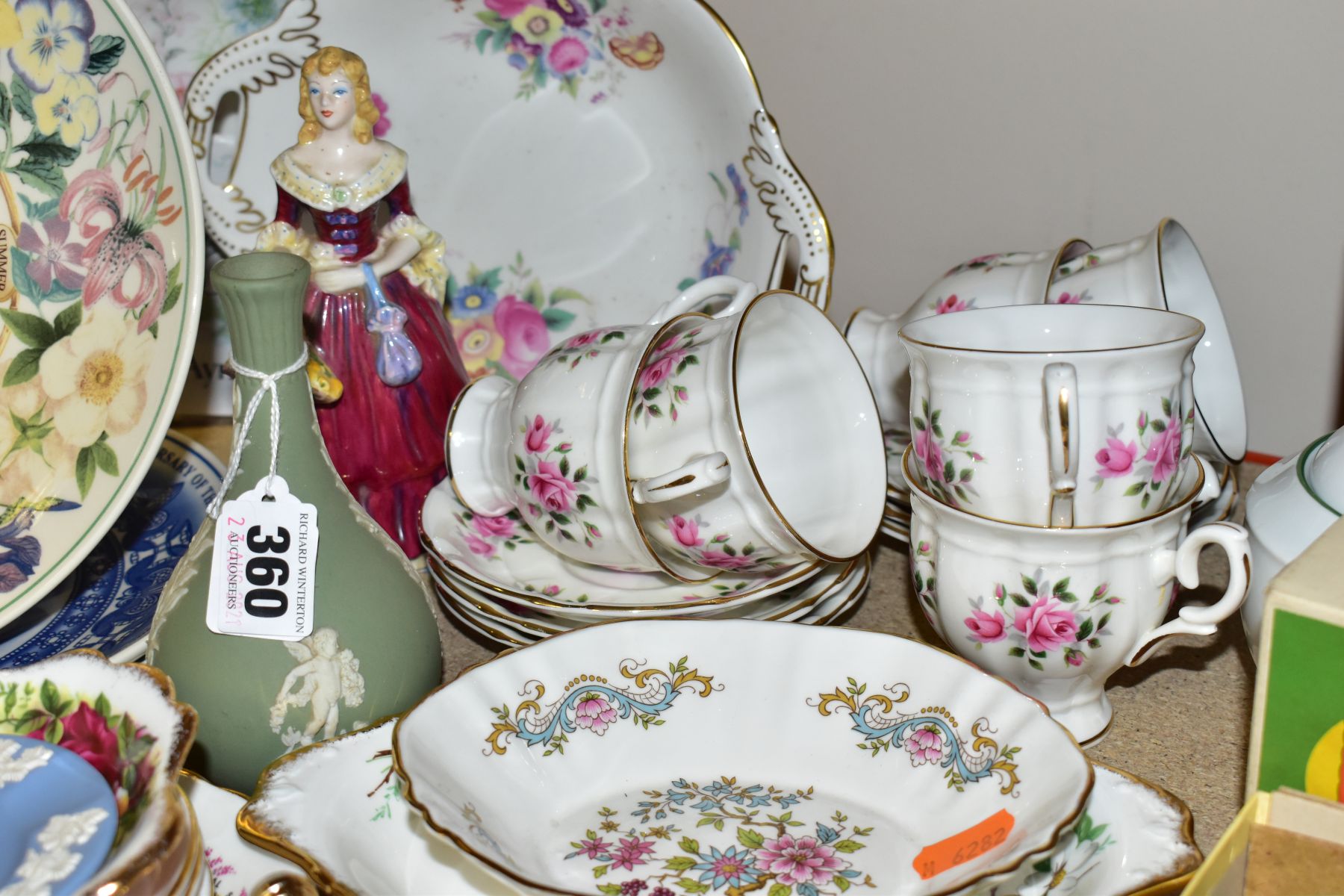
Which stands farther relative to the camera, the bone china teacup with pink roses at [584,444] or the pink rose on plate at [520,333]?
the pink rose on plate at [520,333]

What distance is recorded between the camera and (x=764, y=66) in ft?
3.63

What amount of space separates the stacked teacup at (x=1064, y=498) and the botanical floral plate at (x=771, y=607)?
8 centimetres

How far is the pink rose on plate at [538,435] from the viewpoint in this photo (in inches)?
28.9

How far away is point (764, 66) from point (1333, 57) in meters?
0.43

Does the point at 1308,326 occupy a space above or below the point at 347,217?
below

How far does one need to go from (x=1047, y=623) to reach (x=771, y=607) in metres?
0.16

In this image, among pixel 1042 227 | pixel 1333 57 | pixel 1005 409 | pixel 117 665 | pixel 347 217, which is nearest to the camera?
pixel 117 665

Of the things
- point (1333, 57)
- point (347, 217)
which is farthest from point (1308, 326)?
point (347, 217)

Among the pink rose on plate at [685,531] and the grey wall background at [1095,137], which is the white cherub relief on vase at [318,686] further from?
the grey wall background at [1095,137]

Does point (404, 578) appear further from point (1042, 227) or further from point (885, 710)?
point (1042, 227)

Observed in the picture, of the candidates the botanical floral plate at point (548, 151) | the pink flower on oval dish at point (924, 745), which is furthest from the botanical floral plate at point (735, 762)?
the botanical floral plate at point (548, 151)

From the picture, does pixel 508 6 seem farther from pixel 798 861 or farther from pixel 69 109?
pixel 798 861

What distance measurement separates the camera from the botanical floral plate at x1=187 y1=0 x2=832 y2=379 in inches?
35.3

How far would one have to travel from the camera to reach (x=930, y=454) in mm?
673
